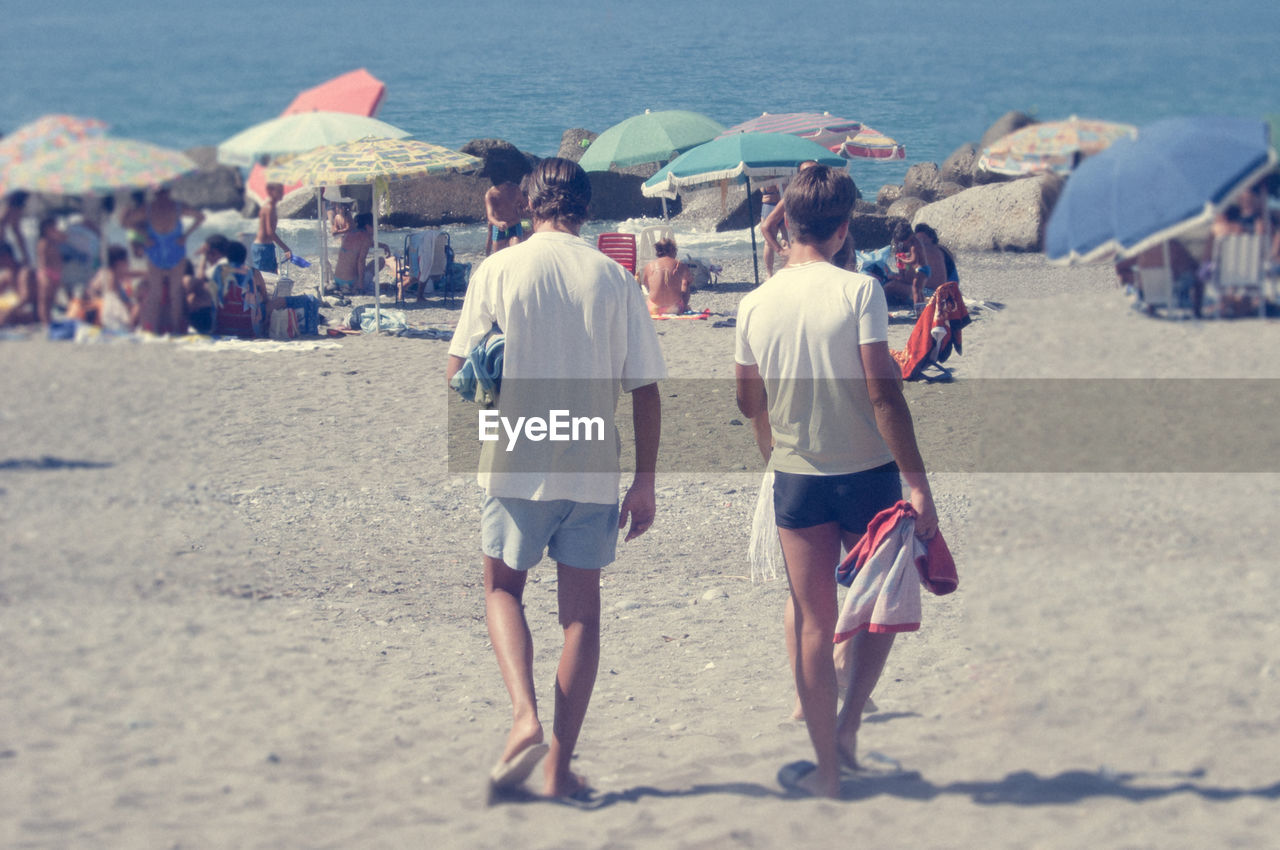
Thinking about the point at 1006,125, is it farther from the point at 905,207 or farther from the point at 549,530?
the point at 905,207

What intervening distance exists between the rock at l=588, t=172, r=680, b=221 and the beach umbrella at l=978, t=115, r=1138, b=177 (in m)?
16.4

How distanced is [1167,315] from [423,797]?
2.26 metres

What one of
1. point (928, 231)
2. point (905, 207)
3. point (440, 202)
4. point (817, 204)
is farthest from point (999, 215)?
point (905, 207)

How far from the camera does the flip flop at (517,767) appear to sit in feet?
10.2

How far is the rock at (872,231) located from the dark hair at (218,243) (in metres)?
14.4

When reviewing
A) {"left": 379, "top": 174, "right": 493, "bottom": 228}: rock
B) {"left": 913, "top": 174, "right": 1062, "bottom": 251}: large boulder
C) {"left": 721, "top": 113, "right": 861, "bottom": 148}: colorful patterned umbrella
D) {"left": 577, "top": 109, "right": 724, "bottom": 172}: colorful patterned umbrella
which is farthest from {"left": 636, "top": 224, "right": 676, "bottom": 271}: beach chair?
{"left": 913, "top": 174, "right": 1062, "bottom": 251}: large boulder

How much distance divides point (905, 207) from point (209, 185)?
15937 mm

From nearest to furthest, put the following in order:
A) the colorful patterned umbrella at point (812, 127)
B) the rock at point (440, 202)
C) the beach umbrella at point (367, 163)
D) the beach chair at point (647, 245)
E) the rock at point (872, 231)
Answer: the beach umbrella at point (367, 163) < the colorful patterned umbrella at point (812, 127) < the beach chair at point (647, 245) < the rock at point (440, 202) < the rock at point (872, 231)

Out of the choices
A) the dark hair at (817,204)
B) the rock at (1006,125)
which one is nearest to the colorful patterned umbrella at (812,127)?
the rock at (1006,125)

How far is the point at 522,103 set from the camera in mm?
4934

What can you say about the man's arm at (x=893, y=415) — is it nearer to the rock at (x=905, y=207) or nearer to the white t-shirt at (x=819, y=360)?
the white t-shirt at (x=819, y=360)

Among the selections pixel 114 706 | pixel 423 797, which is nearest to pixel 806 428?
pixel 423 797

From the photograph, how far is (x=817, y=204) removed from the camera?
10.5ft

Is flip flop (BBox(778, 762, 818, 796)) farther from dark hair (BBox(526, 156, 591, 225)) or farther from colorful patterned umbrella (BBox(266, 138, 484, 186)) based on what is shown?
colorful patterned umbrella (BBox(266, 138, 484, 186))
